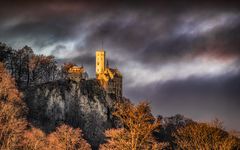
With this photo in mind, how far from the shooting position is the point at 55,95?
6393 inches

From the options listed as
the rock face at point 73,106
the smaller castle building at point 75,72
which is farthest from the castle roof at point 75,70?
the rock face at point 73,106

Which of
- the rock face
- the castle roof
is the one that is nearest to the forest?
the castle roof

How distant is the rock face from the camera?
488 feet

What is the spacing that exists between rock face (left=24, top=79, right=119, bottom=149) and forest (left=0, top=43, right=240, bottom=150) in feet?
25.3

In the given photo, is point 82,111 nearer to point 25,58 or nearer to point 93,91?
point 93,91

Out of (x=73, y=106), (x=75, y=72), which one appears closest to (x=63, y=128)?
(x=73, y=106)

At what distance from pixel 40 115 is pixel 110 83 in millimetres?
58247

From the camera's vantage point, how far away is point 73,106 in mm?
167000

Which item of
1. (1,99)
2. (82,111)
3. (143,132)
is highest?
(82,111)

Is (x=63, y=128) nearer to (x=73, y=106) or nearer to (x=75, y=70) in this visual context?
(x=73, y=106)

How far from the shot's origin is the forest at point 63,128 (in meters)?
37.4

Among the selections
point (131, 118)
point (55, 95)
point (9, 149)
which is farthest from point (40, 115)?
point (131, 118)

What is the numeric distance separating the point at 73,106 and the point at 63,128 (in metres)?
57.7

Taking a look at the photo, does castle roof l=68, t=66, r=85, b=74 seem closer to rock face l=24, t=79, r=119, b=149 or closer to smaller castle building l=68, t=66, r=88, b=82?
smaller castle building l=68, t=66, r=88, b=82
